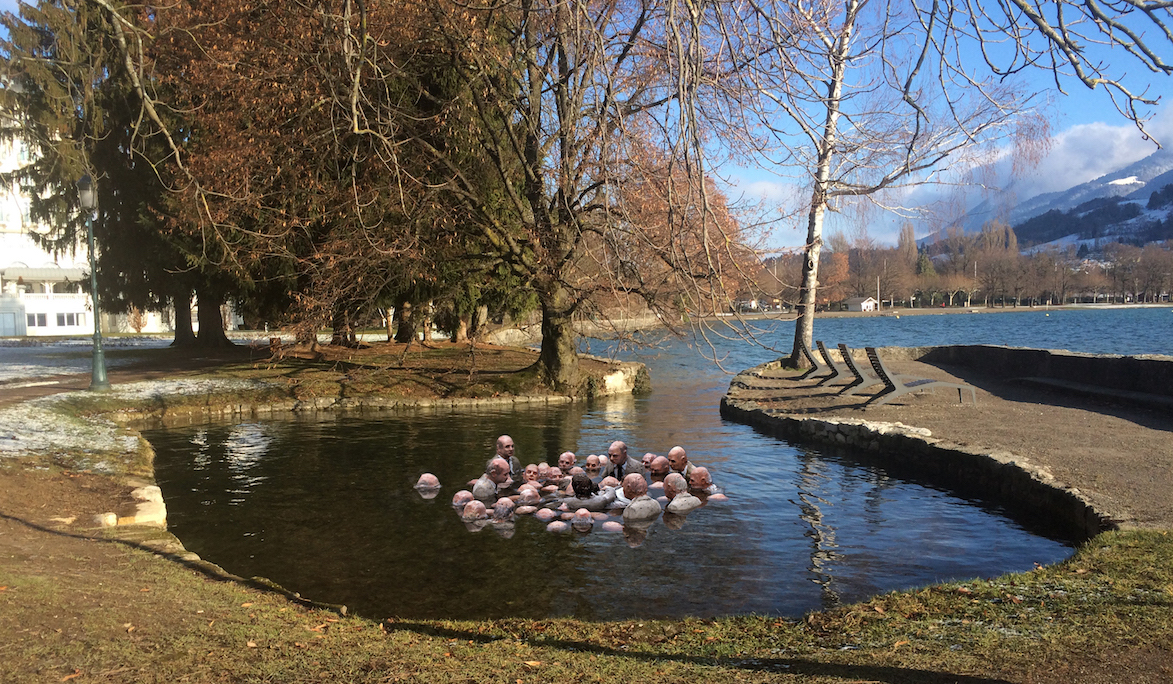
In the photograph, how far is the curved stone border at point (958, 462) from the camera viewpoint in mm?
7891

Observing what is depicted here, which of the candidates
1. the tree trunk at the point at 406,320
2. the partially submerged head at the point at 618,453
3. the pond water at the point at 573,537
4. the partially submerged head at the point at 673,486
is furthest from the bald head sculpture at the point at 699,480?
the tree trunk at the point at 406,320

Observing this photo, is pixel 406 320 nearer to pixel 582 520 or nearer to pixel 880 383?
pixel 880 383

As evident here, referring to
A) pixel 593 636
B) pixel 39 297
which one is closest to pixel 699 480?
pixel 593 636

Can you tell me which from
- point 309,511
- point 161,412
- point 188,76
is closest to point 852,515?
point 309,511

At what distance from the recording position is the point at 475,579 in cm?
709

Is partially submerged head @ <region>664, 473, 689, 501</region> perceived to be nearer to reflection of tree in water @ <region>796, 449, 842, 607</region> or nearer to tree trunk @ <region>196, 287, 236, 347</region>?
reflection of tree in water @ <region>796, 449, 842, 607</region>

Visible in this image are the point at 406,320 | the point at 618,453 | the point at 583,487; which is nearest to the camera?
the point at 583,487

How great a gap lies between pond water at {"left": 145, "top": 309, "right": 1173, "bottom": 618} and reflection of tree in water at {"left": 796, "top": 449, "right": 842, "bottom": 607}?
0.03 meters

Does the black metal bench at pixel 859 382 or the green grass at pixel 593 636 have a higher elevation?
the black metal bench at pixel 859 382

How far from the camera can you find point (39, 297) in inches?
2080

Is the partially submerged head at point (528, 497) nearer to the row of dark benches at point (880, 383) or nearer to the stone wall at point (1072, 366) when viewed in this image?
the row of dark benches at point (880, 383)

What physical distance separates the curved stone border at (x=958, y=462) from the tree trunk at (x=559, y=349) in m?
6.27

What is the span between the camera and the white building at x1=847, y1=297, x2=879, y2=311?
13525 centimetres

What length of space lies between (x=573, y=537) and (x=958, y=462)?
5.49 meters
